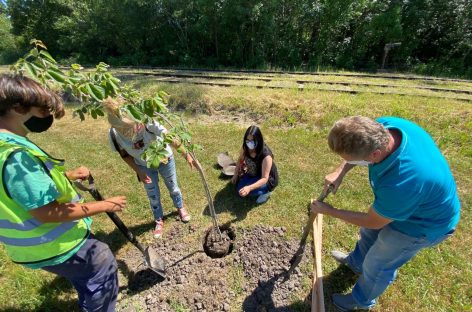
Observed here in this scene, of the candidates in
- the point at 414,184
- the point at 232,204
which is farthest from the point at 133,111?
the point at 232,204

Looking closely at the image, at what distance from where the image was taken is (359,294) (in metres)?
2.93

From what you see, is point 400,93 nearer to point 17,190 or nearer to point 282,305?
point 282,305

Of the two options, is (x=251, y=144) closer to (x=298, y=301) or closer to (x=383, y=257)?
(x=298, y=301)

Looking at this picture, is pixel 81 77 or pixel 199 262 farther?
pixel 199 262

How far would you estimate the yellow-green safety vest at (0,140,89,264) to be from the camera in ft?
6.06

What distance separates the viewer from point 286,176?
5.43 m

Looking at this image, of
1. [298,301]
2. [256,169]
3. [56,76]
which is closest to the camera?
[56,76]

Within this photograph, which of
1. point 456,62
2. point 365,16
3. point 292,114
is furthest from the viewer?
point 365,16

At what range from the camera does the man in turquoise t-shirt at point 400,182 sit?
6.51 ft

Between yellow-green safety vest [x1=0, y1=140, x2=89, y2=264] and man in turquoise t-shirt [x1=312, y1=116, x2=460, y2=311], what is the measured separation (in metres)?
2.05

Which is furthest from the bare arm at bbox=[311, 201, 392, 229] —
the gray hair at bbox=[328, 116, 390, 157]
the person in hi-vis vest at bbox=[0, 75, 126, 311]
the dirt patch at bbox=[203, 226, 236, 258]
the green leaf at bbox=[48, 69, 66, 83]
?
the green leaf at bbox=[48, 69, 66, 83]

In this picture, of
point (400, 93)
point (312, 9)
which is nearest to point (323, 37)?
point (312, 9)

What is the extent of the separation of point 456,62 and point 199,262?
1950 centimetres

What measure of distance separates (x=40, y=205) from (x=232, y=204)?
3233mm
